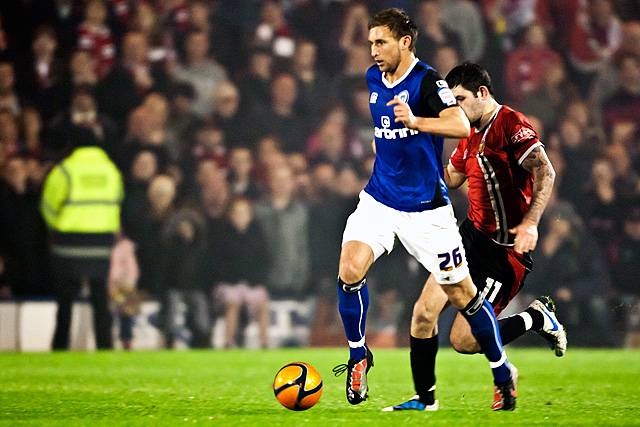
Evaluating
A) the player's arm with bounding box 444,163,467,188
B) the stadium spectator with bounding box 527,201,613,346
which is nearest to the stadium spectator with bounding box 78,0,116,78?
the stadium spectator with bounding box 527,201,613,346

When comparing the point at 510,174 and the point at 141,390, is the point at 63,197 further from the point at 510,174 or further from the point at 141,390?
the point at 510,174

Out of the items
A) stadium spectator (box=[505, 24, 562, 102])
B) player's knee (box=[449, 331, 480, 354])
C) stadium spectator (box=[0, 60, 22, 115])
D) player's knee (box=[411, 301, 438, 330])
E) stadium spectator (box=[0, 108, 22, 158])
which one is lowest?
player's knee (box=[449, 331, 480, 354])

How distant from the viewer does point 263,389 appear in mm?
8156

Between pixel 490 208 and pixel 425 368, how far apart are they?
3.95 feet

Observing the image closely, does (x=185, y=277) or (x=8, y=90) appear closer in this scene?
(x=185, y=277)

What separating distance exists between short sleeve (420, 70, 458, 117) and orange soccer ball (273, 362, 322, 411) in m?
1.58

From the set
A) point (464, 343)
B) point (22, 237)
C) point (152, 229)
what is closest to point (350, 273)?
point (464, 343)

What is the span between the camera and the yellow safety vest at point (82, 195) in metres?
12.7

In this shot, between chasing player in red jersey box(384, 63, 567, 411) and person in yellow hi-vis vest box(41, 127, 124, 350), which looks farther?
person in yellow hi-vis vest box(41, 127, 124, 350)

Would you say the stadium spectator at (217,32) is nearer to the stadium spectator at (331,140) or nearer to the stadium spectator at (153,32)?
the stadium spectator at (153,32)

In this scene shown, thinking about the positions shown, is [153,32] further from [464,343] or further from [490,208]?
[464,343]

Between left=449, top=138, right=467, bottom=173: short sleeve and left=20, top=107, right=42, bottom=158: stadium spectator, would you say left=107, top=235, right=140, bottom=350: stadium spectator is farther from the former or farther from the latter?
left=449, top=138, right=467, bottom=173: short sleeve

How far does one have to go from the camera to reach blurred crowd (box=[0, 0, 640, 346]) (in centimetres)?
1333

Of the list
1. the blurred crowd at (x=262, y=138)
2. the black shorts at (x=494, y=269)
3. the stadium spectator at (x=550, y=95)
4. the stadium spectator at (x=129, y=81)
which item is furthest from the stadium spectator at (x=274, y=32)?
the black shorts at (x=494, y=269)
